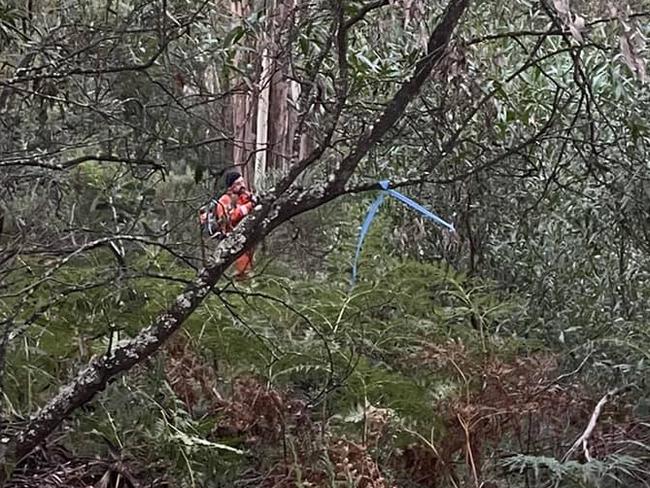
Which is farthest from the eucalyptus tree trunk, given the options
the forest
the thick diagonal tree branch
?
the thick diagonal tree branch

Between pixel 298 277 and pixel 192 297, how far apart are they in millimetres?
1225

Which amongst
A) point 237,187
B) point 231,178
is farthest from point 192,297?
point 231,178

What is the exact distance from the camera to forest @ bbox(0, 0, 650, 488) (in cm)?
185

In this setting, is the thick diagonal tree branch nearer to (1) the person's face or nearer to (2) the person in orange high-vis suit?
(2) the person in orange high-vis suit

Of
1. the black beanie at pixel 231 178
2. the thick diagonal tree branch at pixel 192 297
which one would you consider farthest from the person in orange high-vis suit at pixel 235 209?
the thick diagonal tree branch at pixel 192 297

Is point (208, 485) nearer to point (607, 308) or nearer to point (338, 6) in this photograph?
point (338, 6)

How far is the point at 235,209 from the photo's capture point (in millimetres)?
2492

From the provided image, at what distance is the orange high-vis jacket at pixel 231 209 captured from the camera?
7.55 feet

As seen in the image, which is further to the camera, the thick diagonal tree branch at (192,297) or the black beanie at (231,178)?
the black beanie at (231,178)

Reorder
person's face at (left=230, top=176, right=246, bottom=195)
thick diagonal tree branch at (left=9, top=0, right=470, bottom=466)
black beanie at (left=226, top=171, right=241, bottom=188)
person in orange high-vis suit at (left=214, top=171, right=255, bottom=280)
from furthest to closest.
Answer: black beanie at (left=226, top=171, right=241, bottom=188) < person's face at (left=230, top=176, right=246, bottom=195) < person in orange high-vis suit at (left=214, top=171, right=255, bottom=280) < thick diagonal tree branch at (left=9, top=0, right=470, bottom=466)

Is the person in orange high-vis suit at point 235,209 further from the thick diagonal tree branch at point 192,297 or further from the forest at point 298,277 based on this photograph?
the thick diagonal tree branch at point 192,297

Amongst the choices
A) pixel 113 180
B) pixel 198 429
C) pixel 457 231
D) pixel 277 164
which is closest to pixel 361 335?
pixel 198 429

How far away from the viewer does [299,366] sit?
2.14 m

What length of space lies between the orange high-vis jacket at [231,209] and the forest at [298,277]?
0.01m
